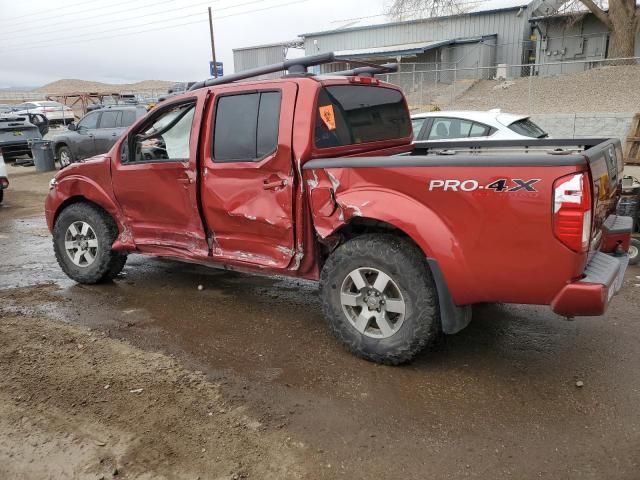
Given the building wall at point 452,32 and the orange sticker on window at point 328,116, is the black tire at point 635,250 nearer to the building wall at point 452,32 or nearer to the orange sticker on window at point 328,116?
the orange sticker on window at point 328,116

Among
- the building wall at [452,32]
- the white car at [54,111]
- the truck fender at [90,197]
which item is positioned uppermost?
the building wall at [452,32]

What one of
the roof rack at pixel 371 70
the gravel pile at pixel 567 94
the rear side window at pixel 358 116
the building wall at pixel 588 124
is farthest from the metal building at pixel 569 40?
the rear side window at pixel 358 116

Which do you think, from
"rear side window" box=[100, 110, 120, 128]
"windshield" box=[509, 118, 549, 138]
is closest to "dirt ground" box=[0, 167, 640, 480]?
"windshield" box=[509, 118, 549, 138]

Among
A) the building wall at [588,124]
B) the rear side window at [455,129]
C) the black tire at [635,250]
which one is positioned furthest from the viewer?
the building wall at [588,124]

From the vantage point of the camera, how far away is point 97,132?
1498 centimetres

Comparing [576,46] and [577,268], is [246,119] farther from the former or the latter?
[576,46]

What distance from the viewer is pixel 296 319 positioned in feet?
15.1

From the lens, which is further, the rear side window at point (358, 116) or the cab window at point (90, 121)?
the cab window at point (90, 121)

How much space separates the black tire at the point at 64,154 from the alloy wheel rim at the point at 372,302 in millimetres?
14202

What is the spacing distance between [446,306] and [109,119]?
13.7 meters

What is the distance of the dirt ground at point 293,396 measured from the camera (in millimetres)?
2746

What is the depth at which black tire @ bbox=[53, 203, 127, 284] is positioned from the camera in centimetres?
529

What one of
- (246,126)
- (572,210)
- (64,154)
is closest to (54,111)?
(64,154)

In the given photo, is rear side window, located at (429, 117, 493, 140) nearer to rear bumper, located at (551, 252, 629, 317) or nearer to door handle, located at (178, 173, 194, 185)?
door handle, located at (178, 173, 194, 185)
